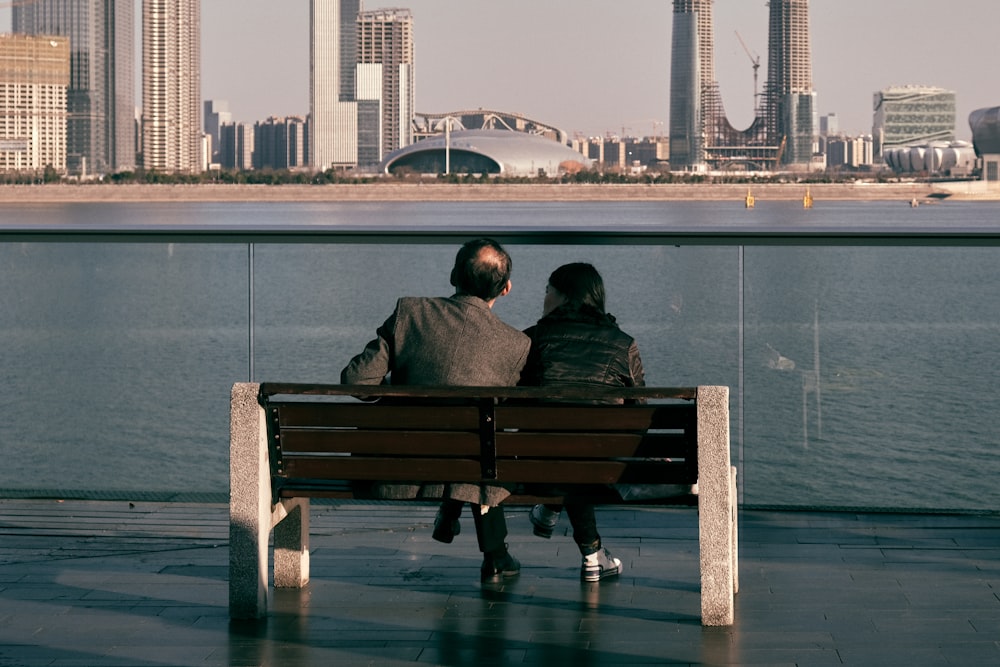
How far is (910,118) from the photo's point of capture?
125062mm

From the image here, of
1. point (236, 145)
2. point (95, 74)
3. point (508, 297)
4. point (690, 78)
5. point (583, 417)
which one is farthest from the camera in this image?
point (690, 78)

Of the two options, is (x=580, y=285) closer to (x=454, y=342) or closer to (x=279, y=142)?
(x=454, y=342)

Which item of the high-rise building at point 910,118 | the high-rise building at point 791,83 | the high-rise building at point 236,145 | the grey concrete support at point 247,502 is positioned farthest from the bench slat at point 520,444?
the high-rise building at point 236,145

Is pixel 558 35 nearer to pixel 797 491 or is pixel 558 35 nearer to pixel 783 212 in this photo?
pixel 783 212

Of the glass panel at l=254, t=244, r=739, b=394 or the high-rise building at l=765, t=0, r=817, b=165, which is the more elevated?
the high-rise building at l=765, t=0, r=817, b=165

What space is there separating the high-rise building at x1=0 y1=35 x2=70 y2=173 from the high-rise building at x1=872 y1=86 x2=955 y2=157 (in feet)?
227

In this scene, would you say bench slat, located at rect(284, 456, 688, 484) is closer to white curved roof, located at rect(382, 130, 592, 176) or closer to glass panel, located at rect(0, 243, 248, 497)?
Answer: glass panel, located at rect(0, 243, 248, 497)

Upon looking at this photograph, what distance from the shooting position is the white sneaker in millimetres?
3865

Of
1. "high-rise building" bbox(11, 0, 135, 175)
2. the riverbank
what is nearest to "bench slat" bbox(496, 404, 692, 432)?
the riverbank

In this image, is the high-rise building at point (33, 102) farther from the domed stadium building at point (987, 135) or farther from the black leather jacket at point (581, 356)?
the black leather jacket at point (581, 356)

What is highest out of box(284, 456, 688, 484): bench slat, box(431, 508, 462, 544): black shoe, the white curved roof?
the white curved roof

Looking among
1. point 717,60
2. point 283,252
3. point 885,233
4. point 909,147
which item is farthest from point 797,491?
point 717,60

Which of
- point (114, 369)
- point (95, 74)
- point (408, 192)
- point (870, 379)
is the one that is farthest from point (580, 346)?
point (95, 74)

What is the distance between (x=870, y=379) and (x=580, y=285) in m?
1.71
